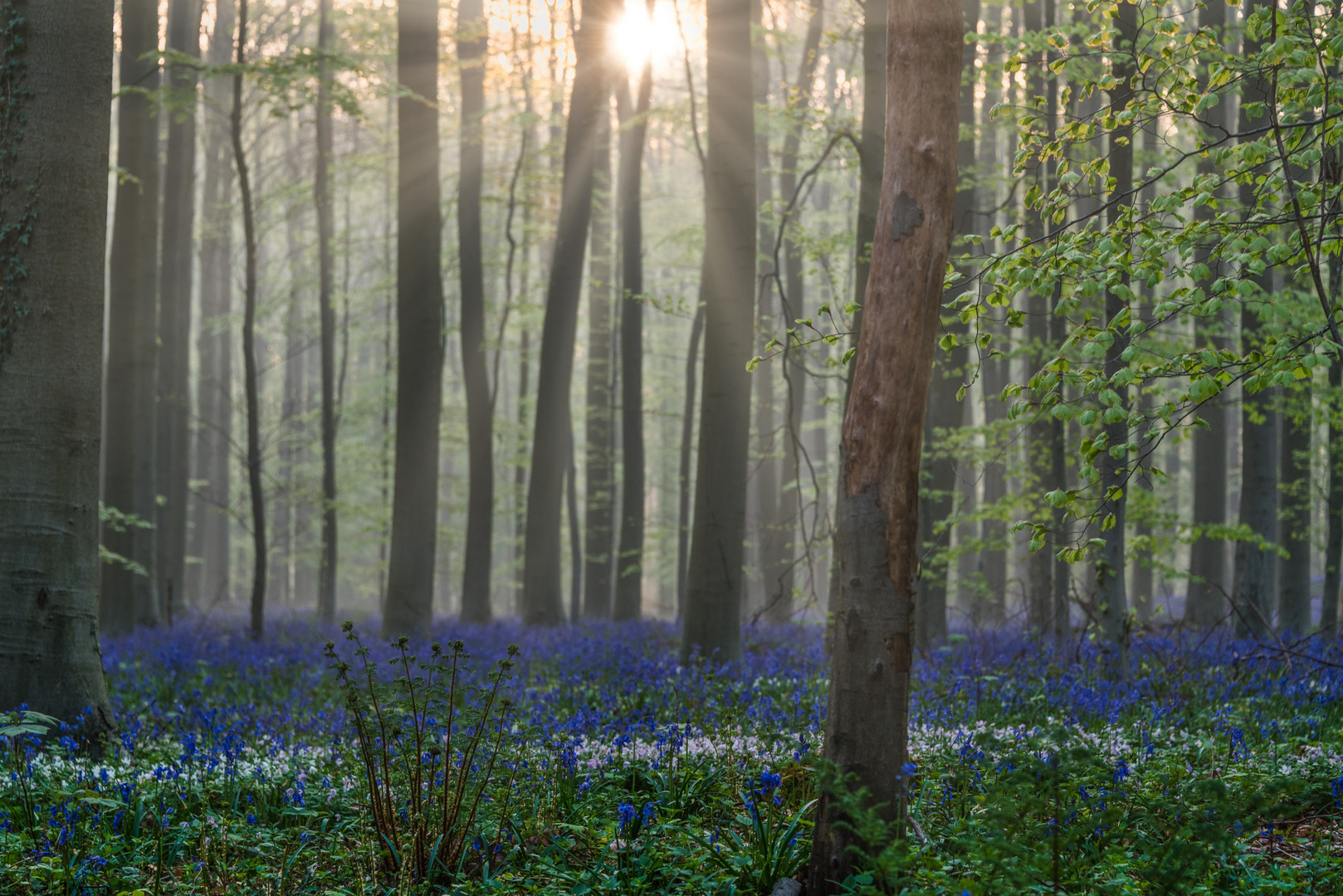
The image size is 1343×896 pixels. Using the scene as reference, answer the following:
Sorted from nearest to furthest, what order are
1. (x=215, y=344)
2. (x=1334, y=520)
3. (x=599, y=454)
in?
(x=1334, y=520), (x=599, y=454), (x=215, y=344)

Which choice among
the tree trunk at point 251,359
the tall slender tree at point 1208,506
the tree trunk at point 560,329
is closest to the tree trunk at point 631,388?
the tree trunk at point 560,329

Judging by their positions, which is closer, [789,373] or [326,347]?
[326,347]

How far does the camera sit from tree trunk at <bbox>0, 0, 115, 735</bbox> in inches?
217

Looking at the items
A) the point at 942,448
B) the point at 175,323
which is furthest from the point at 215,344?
the point at 942,448

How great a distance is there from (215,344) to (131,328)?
21.1 m

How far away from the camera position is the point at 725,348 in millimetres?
8867

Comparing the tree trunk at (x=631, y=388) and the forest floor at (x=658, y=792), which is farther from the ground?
the tree trunk at (x=631, y=388)

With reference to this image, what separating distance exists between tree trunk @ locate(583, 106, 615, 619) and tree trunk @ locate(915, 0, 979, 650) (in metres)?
6.96

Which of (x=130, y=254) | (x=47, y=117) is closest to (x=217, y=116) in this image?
(x=130, y=254)

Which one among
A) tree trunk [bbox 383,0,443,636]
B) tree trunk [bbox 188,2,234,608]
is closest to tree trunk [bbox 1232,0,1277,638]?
tree trunk [bbox 383,0,443,636]

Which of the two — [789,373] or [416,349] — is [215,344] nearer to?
[789,373]

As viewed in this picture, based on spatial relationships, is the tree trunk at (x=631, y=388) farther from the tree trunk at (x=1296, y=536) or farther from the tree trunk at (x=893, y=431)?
the tree trunk at (x=893, y=431)

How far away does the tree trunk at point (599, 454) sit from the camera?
18078 mm

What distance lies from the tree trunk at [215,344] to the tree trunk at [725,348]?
638 inches
